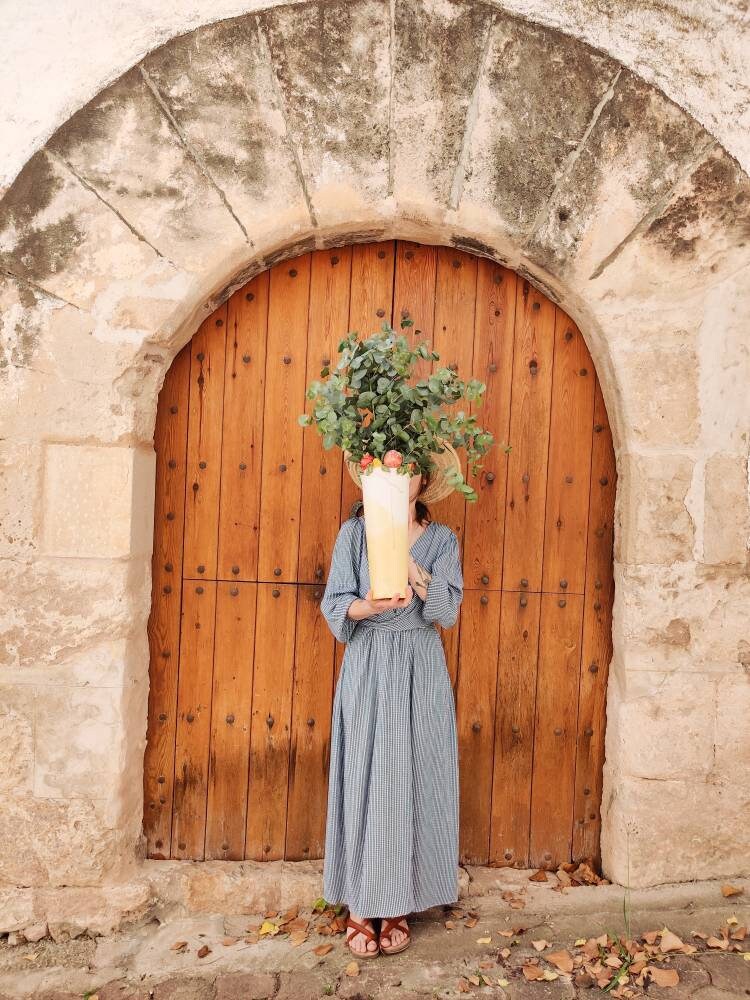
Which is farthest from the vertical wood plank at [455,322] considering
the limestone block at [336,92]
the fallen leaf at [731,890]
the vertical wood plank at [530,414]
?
the fallen leaf at [731,890]

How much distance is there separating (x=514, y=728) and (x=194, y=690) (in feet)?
4.00

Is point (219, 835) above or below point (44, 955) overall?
above

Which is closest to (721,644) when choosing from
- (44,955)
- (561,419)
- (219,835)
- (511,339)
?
(561,419)

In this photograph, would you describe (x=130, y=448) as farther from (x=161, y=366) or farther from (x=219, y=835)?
(x=219, y=835)

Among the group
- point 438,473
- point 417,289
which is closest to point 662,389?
point 438,473

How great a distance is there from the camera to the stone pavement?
8.76ft

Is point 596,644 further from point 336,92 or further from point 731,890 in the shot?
point 336,92

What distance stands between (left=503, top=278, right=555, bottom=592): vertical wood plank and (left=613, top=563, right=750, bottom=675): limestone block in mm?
426

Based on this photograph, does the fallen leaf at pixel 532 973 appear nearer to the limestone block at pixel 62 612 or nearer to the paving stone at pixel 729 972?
the paving stone at pixel 729 972

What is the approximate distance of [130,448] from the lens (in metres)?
2.92

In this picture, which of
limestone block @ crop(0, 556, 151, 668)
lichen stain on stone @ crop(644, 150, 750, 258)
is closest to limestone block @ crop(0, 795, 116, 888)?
limestone block @ crop(0, 556, 151, 668)

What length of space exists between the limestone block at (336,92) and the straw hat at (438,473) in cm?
91

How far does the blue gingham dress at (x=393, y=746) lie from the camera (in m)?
2.75

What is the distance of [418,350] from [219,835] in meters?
1.97
